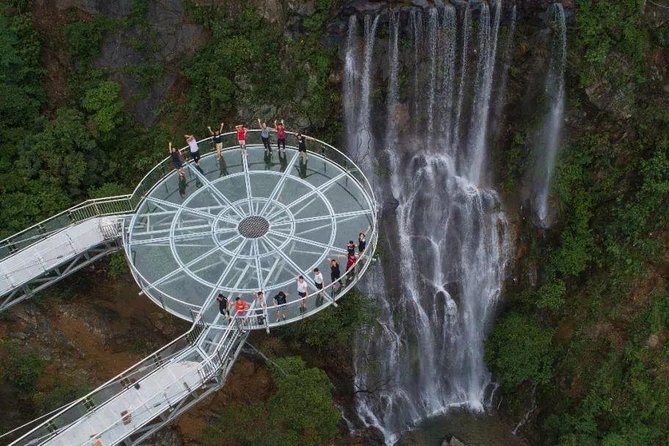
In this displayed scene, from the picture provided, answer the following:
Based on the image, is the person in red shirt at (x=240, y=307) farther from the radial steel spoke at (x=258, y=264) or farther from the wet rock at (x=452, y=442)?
the wet rock at (x=452, y=442)

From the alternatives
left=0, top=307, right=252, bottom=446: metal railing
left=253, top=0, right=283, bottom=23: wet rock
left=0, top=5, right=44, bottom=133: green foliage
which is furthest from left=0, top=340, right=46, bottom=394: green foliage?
left=253, top=0, right=283, bottom=23: wet rock

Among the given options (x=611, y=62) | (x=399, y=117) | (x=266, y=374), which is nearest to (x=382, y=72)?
(x=399, y=117)

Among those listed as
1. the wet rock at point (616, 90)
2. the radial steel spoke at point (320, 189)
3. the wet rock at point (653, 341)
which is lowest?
the wet rock at point (653, 341)

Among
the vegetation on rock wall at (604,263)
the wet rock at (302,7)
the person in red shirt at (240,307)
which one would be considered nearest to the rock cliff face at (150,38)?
the wet rock at (302,7)

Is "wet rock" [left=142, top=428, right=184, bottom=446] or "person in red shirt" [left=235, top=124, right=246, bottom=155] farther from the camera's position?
"person in red shirt" [left=235, top=124, right=246, bottom=155]

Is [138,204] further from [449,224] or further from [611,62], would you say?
[611,62]

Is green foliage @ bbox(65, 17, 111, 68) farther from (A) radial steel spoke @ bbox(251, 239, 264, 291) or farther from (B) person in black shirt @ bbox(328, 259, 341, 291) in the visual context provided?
(B) person in black shirt @ bbox(328, 259, 341, 291)

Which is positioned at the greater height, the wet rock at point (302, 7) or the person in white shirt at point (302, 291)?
the wet rock at point (302, 7)
